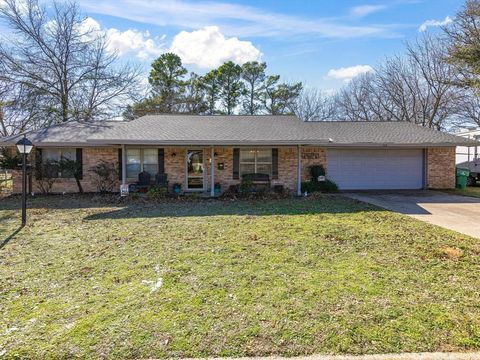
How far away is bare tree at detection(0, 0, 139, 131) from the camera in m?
20.6

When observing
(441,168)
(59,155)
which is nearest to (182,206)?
(59,155)

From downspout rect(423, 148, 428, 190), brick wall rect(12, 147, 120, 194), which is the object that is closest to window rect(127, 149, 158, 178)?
brick wall rect(12, 147, 120, 194)

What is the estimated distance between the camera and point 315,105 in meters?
33.6

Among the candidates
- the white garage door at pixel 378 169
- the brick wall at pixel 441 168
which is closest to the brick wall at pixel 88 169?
the white garage door at pixel 378 169

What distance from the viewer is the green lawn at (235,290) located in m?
2.90

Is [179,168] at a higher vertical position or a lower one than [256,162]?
lower

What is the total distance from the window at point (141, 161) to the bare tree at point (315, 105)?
22023mm

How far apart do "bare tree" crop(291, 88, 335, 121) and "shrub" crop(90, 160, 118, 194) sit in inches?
909

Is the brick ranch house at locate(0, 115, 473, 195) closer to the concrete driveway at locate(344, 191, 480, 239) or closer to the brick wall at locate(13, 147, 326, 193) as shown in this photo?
the brick wall at locate(13, 147, 326, 193)

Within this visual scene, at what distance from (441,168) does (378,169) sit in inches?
121

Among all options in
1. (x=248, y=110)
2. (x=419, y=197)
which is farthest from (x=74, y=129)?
(x=248, y=110)

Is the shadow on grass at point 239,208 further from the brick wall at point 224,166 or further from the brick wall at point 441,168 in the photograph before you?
the brick wall at point 441,168

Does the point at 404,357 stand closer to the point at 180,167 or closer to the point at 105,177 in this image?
the point at 180,167

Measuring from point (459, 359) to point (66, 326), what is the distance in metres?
3.56
